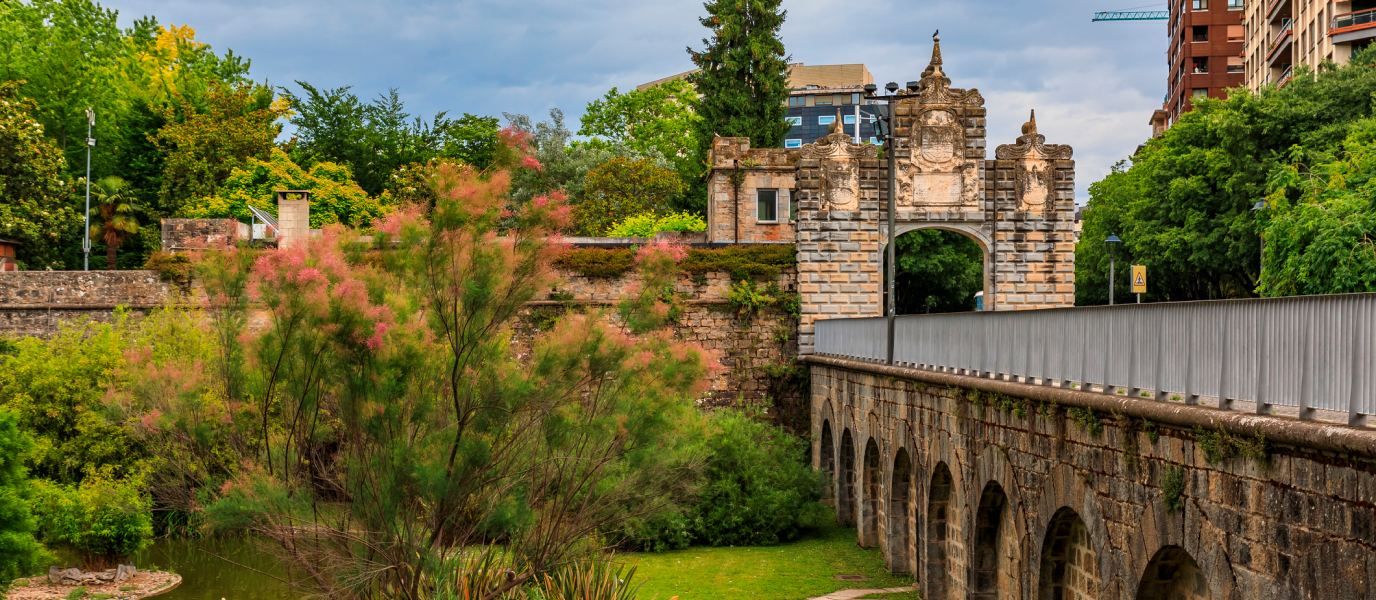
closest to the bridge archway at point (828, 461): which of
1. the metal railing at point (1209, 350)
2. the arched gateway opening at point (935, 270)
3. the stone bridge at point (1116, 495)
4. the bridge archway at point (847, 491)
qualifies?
the bridge archway at point (847, 491)

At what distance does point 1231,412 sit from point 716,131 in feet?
121

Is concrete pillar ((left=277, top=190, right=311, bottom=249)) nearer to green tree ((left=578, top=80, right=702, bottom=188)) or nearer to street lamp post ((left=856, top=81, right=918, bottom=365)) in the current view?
street lamp post ((left=856, top=81, right=918, bottom=365))

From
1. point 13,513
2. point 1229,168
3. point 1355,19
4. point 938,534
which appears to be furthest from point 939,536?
point 1355,19

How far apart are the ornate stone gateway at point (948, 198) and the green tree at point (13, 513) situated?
53.0 feet

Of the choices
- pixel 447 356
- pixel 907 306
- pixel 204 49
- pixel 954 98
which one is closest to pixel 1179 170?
pixel 954 98

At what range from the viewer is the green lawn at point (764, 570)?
56.0ft

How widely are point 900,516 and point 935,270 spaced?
26133 millimetres

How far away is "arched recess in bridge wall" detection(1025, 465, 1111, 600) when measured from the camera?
8711 mm

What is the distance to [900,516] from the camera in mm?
17547

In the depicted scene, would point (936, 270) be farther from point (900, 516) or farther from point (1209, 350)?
point (1209, 350)

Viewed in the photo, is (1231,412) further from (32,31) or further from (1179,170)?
(32,31)

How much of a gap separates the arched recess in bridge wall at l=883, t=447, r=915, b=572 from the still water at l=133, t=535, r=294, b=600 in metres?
9.62

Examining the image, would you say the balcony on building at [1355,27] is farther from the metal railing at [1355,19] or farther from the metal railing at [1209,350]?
the metal railing at [1209,350]

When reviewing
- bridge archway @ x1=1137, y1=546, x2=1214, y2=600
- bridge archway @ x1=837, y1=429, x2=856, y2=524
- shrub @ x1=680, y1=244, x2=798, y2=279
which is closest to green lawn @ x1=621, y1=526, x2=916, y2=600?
bridge archway @ x1=837, y1=429, x2=856, y2=524
